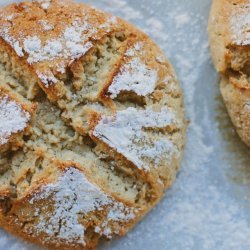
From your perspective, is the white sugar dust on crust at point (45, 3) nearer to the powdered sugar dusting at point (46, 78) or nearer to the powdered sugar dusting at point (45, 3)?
the powdered sugar dusting at point (45, 3)

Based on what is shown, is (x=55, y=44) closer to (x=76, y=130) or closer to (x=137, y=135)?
(x=76, y=130)

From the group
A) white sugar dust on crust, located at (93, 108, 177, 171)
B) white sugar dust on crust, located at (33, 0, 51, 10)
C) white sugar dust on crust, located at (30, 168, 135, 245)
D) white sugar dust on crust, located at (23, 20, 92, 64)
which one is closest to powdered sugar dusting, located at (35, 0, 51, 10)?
white sugar dust on crust, located at (33, 0, 51, 10)

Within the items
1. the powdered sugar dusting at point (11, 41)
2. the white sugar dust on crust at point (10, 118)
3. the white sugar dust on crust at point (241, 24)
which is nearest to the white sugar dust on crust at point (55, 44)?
the powdered sugar dusting at point (11, 41)

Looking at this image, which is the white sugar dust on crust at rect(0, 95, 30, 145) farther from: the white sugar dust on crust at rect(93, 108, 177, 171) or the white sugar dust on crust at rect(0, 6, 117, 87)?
the white sugar dust on crust at rect(93, 108, 177, 171)

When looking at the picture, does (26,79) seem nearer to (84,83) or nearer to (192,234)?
(84,83)

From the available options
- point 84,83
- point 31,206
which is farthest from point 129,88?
point 31,206
